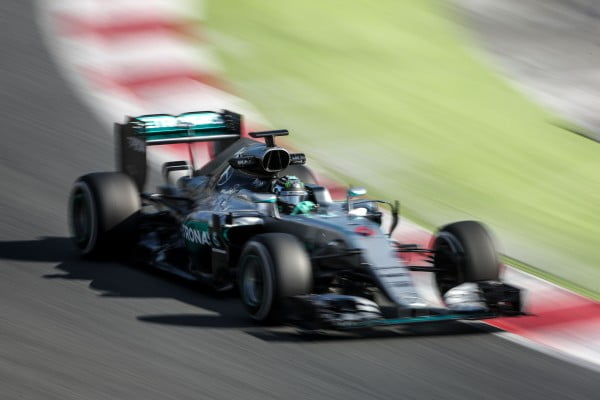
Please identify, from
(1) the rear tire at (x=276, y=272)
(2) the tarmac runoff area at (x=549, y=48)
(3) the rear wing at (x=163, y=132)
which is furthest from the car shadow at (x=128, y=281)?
(2) the tarmac runoff area at (x=549, y=48)

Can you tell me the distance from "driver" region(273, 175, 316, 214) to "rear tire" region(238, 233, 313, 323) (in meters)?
0.79

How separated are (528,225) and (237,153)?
3757 mm

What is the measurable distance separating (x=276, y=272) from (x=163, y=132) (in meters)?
3.26

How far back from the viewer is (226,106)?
14383 mm

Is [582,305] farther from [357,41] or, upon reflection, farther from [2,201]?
[357,41]

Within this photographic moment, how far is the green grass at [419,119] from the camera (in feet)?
41.9

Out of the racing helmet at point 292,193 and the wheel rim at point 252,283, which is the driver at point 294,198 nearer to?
the racing helmet at point 292,193

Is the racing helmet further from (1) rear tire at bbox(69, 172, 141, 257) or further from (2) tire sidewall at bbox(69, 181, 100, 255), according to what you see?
(2) tire sidewall at bbox(69, 181, 100, 255)

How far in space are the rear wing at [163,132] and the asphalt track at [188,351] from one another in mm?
970

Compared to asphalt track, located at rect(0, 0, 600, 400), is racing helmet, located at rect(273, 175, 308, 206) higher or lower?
higher

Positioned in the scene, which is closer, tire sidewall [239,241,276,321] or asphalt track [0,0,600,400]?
asphalt track [0,0,600,400]

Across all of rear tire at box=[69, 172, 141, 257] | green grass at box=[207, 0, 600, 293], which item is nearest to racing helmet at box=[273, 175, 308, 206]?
rear tire at box=[69, 172, 141, 257]

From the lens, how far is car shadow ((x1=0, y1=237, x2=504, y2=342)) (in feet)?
28.6

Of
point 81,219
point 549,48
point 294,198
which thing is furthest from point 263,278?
point 549,48
